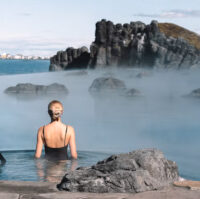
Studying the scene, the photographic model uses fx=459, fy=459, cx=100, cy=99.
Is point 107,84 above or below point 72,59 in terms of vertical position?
below

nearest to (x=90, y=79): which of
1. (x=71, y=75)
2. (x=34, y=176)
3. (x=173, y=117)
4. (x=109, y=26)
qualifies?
(x=71, y=75)

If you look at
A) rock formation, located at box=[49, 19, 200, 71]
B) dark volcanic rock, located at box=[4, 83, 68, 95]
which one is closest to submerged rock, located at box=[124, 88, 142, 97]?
dark volcanic rock, located at box=[4, 83, 68, 95]

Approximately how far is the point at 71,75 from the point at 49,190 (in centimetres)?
9709

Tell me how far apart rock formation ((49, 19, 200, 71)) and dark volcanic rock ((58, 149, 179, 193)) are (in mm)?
92374

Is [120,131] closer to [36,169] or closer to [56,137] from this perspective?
[36,169]

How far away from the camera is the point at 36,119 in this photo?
28.1 meters

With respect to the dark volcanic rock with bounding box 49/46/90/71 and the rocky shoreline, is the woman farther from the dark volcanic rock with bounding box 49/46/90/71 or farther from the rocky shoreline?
the dark volcanic rock with bounding box 49/46/90/71

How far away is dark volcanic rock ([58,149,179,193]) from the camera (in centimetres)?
622

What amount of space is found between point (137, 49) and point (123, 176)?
94.4 meters

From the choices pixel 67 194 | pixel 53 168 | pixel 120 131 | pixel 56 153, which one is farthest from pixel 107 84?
pixel 67 194

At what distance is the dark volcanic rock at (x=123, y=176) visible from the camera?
Result: 20.4 feet

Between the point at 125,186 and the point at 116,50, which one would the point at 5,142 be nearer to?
the point at 125,186

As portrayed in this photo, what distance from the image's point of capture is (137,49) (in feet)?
326

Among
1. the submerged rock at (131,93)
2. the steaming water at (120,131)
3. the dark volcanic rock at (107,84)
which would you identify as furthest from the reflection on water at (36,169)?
the dark volcanic rock at (107,84)
